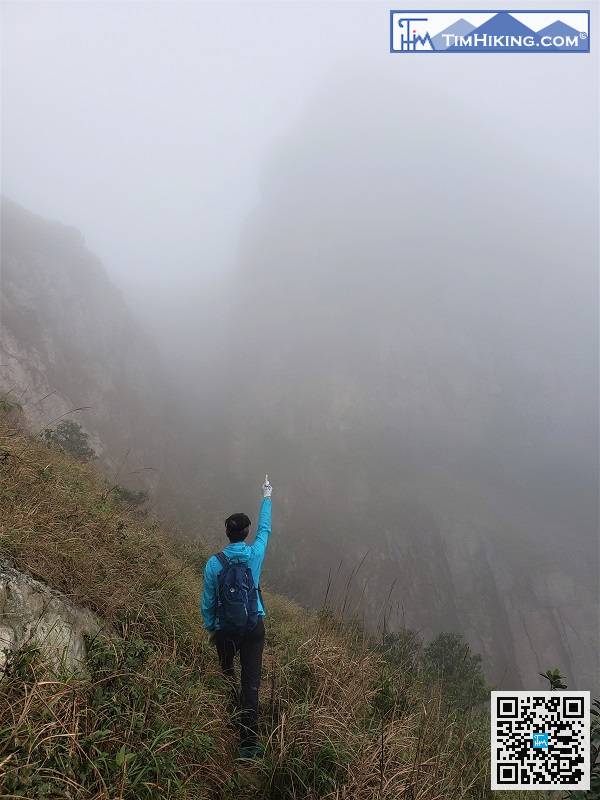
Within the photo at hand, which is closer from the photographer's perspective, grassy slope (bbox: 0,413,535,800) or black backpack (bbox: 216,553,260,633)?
grassy slope (bbox: 0,413,535,800)

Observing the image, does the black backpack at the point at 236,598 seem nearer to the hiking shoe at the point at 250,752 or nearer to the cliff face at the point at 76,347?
the hiking shoe at the point at 250,752

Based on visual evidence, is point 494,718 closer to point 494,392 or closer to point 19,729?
point 19,729

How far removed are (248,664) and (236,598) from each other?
0.61m

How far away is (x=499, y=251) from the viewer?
6169cm

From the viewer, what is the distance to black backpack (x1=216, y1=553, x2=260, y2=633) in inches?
128

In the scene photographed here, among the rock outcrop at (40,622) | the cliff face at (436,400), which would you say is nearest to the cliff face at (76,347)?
the cliff face at (436,400)

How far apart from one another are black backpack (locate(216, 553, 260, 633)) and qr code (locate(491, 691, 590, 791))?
6.29ft

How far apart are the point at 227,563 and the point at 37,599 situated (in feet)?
4.48

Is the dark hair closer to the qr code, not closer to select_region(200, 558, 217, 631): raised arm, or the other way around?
select_region(200, 558, 217, 631): raised arm

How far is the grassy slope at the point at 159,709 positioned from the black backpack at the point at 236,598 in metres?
0.52

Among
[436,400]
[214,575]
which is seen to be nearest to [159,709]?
[214,575]

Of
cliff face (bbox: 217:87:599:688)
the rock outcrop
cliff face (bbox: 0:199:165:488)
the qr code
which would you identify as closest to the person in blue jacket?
the rock outcrop

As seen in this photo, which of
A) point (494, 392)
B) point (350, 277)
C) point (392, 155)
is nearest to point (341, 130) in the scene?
point (392, 155)

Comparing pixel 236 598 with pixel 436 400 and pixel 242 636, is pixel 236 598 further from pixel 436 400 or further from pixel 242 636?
pixel 436 400
